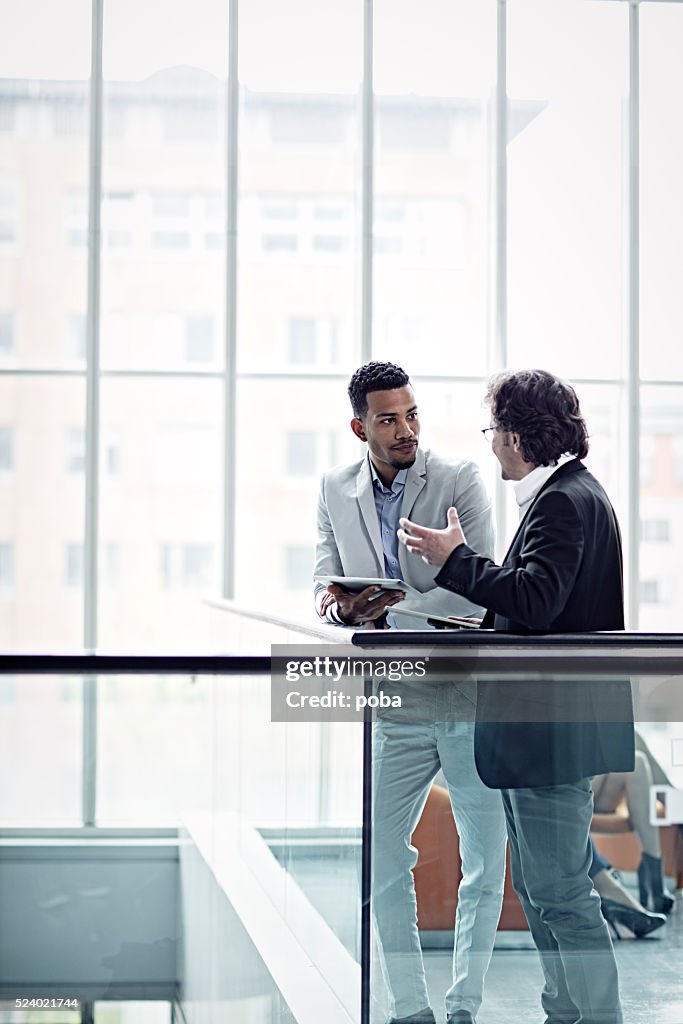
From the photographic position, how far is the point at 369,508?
365 cm

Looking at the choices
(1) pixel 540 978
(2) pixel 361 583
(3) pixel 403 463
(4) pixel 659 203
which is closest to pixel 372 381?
(3) pixel 403 463

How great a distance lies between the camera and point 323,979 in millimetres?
2771

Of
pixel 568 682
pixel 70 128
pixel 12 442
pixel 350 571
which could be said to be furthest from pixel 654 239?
pixel 568 682

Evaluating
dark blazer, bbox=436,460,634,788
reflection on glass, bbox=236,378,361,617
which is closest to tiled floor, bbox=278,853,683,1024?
dark blazer, bbox=436,460,634,788

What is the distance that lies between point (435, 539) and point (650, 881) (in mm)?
888

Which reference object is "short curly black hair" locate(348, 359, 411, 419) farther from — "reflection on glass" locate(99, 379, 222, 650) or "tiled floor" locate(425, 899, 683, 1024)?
"reflection on glass" locate(99, 379, 222, 650)

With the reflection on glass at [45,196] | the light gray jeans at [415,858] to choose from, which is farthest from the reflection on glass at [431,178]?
the light gray jeans at [415,858]

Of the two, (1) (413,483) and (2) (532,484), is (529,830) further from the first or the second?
(1) (413,483)

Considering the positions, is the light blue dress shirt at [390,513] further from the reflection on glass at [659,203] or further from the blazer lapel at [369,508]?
the reflection on glass at [659,203]

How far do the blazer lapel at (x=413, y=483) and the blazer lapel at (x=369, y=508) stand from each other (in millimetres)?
90

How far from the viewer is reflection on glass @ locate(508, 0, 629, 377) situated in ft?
23.6

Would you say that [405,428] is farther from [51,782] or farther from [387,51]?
[387,51]

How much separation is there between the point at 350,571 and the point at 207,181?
13.4ft

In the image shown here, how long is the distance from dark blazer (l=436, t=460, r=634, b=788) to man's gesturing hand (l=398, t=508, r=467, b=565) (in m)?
0.11
